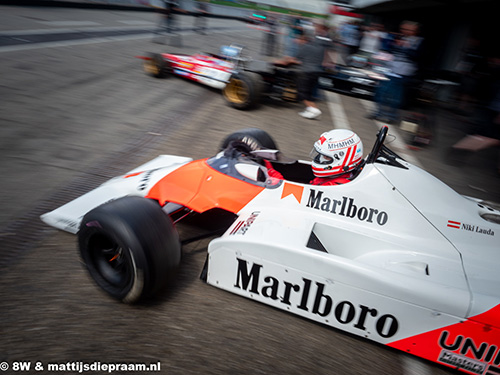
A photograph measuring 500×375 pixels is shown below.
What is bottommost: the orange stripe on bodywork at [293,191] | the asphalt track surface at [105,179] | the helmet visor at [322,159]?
the asphalt track surface at [105,179]

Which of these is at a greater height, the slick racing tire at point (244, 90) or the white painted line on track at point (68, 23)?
the white painted line on track at point (68, 23)

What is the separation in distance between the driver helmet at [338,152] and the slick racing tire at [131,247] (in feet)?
4.50

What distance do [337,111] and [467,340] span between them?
7.38 m

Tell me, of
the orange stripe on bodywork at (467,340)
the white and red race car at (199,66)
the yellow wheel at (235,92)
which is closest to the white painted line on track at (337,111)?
the yellow wheel at (235,92)

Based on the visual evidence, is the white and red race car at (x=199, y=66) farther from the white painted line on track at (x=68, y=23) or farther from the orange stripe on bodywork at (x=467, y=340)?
the white painted line on track at (x=68, y=23)

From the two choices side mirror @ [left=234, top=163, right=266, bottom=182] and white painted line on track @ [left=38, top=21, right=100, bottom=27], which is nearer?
side mirror @ [left=234, top=163, right=266, bottom=182]

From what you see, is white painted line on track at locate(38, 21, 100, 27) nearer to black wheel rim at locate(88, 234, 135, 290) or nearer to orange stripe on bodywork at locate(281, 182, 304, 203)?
black wheel rim at locate(88, 234, 135, 290)

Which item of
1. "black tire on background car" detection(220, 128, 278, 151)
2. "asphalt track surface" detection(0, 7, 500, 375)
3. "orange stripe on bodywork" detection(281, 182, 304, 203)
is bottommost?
"asphalt track surface" detection(0, 7, 500, 375)

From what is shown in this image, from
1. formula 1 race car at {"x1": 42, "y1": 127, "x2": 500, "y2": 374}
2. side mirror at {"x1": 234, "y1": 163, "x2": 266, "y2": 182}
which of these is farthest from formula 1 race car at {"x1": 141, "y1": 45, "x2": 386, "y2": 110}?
formula 1 race car at {"x1": 42, "y1": 127, "x2": 500, "y2": 374}

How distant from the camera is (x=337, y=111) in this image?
9094mm

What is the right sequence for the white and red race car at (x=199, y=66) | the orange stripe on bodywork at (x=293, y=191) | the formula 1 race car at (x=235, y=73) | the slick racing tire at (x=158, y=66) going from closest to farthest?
the orange stripe on bodywork at (x=293, y=191) < the formula 1 race car at (x=235, y=73) < the white and red race car at (x=199, y=66) < the slick racing tire at (x=158, y=66)

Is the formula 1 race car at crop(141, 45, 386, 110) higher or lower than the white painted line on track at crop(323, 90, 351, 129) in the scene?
higher

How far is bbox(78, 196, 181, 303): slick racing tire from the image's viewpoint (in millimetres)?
2408

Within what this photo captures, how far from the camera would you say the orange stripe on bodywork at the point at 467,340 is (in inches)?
88.7
